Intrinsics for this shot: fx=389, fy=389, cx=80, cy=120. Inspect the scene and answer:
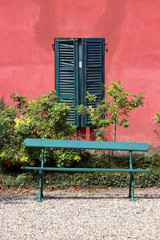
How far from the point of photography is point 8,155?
18.1 ft

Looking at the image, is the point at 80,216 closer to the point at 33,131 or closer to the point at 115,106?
the point at 33,131

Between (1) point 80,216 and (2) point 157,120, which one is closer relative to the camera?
(1) point 80,216

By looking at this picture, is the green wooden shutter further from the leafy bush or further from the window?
the leafy bush

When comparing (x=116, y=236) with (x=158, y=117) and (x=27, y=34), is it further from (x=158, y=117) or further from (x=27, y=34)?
(x=27, y=34)

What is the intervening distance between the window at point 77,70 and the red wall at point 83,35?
0.14 m

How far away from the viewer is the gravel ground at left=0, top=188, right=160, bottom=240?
12.5ft

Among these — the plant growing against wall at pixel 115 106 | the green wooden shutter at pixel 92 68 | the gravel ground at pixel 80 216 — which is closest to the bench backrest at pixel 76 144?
the gravel ground at pixel 80 216

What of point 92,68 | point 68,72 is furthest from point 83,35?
point 68,72

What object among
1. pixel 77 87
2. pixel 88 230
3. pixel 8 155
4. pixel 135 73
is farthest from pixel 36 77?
pixel 88 230

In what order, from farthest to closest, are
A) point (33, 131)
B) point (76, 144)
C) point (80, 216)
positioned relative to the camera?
point (33, 131), point (76, 144), point (80, 216)

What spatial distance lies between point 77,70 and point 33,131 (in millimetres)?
2086

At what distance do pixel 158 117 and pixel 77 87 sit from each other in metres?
1.64

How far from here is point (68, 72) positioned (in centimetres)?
746

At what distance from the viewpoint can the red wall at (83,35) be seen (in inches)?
293
